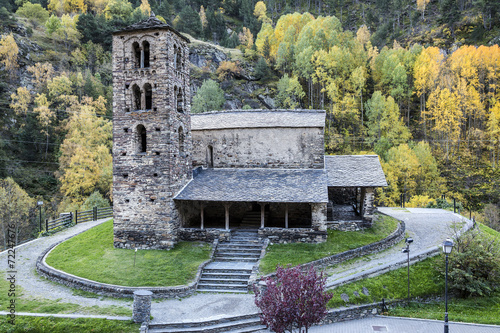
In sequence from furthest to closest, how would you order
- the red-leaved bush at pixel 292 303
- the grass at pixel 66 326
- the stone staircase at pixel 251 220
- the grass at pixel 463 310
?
1. the stone staircase at pixel 251 220
2. the grass at pixel 463 310
3. the grass at pixel 66 326
4. the red-leaved bush at pixel 292 303

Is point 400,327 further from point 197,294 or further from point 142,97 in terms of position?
point 142,97

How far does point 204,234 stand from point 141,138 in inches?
284

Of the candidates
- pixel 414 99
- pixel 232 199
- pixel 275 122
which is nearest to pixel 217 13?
pixel 414 99

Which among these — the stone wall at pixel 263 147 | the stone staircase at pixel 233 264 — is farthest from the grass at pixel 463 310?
the stone wall at pixel 263 147

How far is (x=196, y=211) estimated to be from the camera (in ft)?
76.2

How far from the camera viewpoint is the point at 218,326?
12.9m

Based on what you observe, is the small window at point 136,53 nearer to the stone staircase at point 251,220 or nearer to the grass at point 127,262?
the grass at point 127,262

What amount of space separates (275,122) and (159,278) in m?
13.3

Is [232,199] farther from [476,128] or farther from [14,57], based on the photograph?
[14,57]

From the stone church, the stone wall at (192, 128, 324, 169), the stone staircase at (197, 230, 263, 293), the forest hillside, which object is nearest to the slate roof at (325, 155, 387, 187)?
the stone church

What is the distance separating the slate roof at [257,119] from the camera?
23.3 metres

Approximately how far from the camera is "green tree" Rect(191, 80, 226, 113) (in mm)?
48719

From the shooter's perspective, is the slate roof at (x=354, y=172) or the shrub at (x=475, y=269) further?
the slate roof at (x=354, y=172)

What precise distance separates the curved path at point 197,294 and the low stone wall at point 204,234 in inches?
186
